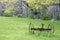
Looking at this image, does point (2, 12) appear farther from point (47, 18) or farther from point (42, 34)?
point (42, 34)

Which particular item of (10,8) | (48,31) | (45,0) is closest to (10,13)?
(10,8)

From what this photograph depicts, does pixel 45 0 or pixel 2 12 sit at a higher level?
pixel 45 0

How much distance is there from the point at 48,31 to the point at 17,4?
70.3 feet

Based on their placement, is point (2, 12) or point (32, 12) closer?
point (32, 12)

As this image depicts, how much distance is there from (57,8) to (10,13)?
987cm

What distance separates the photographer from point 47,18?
2656 centimetres

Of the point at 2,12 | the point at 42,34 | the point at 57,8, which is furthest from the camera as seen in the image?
the point at 2,12

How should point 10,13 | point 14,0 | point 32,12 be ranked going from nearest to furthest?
1. point 32,12
2. point 14,0
3. point 10,13

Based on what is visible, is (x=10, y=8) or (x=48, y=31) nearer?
(x=48, y=31)

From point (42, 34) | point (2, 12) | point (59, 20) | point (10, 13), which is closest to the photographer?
point (42, 34)

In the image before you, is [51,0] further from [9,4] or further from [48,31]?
[9,4]

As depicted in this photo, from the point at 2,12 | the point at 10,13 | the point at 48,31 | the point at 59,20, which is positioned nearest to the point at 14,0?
the point at 10,13

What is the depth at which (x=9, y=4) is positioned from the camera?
3256cm

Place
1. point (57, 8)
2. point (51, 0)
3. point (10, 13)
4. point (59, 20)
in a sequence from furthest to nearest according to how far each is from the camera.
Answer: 1. point (10, 13)
2. point (57, 8)
3. point (59, 20)
4. point (51, 0)
